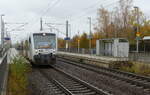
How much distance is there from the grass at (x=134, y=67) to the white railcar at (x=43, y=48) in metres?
5.55

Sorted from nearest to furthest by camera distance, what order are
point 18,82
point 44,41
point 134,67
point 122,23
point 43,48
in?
point 18,82 < point 134,67 < point 43,48 < point 44,41 < point 122,23

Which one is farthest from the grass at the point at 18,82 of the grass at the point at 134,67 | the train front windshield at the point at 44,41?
the grass at the point at 134,67

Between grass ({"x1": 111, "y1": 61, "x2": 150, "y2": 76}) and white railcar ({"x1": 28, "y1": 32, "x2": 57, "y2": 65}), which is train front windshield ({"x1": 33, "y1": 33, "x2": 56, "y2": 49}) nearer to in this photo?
white railcar ({"x1": 28, "y1": 32, "x2": 57, "y2": 65})

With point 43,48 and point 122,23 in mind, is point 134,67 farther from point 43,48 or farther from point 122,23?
point 122,23

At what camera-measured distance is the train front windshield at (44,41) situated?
20203mm

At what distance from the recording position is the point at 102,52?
106 feet

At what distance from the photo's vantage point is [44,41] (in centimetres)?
2053

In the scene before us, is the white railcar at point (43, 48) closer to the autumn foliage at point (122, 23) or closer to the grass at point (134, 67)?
the grass at point (134, 67)

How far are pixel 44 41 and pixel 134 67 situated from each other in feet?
25.5

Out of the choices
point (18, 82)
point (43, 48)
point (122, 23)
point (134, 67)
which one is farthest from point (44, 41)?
point (122, 23)

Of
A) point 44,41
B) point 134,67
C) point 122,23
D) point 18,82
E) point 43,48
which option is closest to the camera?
point 18,82

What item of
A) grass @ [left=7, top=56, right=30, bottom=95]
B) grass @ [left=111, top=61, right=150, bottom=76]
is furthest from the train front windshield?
grass @ [left=7, top=56, right=30, bottom=95]

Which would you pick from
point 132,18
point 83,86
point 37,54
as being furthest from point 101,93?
point 132,18

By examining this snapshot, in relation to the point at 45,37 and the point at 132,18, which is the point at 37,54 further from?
the point at 132,18
